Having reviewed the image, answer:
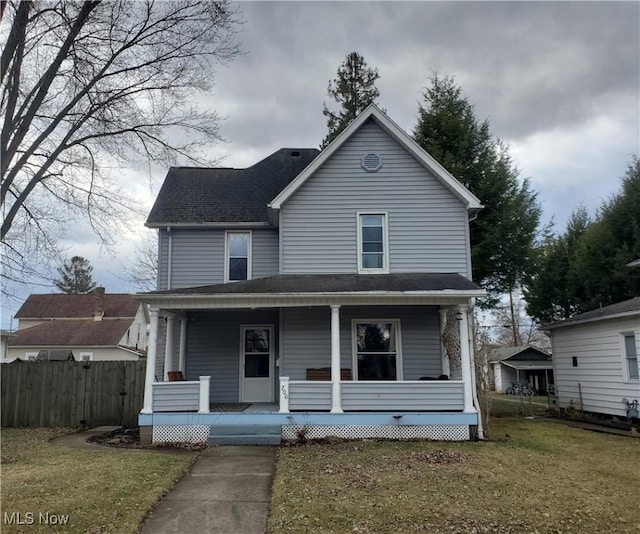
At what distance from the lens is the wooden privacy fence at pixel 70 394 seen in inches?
523

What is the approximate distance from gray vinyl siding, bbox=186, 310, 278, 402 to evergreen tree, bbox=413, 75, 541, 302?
9.67 m

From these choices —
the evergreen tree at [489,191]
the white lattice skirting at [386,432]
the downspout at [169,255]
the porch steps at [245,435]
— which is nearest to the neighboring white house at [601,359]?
the evergreen tree at [489,191]

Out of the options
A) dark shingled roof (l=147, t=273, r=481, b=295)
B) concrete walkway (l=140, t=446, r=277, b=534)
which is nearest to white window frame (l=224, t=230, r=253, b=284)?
dark shingled roof (l=147, t=273, r=481, b=295)

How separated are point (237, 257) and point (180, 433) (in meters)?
5.59

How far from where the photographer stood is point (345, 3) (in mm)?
11625

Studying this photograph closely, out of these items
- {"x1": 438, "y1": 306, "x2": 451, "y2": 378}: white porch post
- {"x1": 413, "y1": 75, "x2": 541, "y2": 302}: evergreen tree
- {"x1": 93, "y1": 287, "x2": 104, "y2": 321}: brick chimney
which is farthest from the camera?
{"x1": 93, "y1": 287, "x2": 104, "y2": 321}: brick chimney

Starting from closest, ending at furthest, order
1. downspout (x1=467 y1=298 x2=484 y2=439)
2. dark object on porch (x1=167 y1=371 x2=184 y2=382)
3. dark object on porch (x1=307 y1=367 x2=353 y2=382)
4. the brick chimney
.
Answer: downspout (x1=467 y1=298 x2=484 y2=439) → dark object on porch (x1=307 y1=367 x2=353 y2=382) → dark object on porch (x1=167 y1=371 x2=184 y2=382) → the brick chimney

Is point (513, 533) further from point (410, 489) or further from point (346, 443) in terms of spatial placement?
point (346, 443)

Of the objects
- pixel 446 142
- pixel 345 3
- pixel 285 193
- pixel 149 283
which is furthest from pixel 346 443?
pixel 149 283

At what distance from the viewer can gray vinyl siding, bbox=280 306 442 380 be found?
12.0 metres

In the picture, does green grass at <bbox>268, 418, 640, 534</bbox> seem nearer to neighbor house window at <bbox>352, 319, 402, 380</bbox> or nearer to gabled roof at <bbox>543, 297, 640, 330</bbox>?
Result: neighbor house window at <bbox>352, 319, 402, 380</bbox>

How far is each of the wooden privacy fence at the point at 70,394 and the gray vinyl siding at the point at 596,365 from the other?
13873mm

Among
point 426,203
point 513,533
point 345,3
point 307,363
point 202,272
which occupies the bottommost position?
point 513,533

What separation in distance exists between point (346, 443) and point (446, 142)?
555 inches
